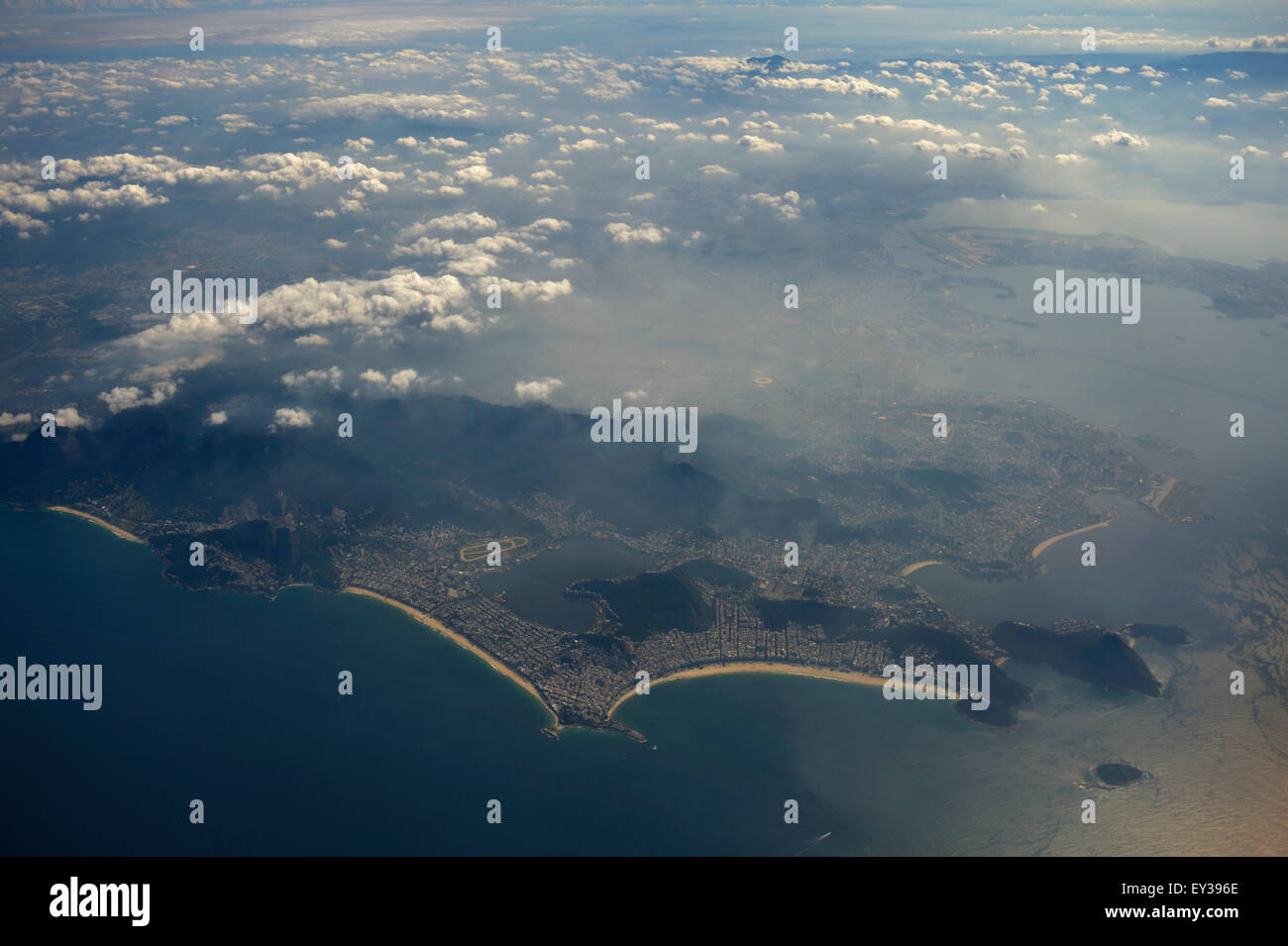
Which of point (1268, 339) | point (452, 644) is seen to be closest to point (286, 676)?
point (452, 644)

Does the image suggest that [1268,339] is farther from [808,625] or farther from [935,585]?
[808,625]

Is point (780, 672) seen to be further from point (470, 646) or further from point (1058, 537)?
point (1058, 537)

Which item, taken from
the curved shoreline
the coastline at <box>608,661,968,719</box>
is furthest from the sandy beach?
the curved shoreline

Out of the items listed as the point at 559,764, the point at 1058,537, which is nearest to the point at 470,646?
the point at 559,764

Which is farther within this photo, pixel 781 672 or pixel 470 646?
pixel 470 646

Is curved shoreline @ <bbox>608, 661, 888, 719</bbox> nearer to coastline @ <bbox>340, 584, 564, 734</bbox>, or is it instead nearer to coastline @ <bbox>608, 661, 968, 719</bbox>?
coastline @ <bbox>608, 661, 968, 719</bbox>

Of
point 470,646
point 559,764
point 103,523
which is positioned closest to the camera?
point 559,764

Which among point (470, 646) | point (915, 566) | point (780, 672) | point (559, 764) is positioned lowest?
point (559, 764)
